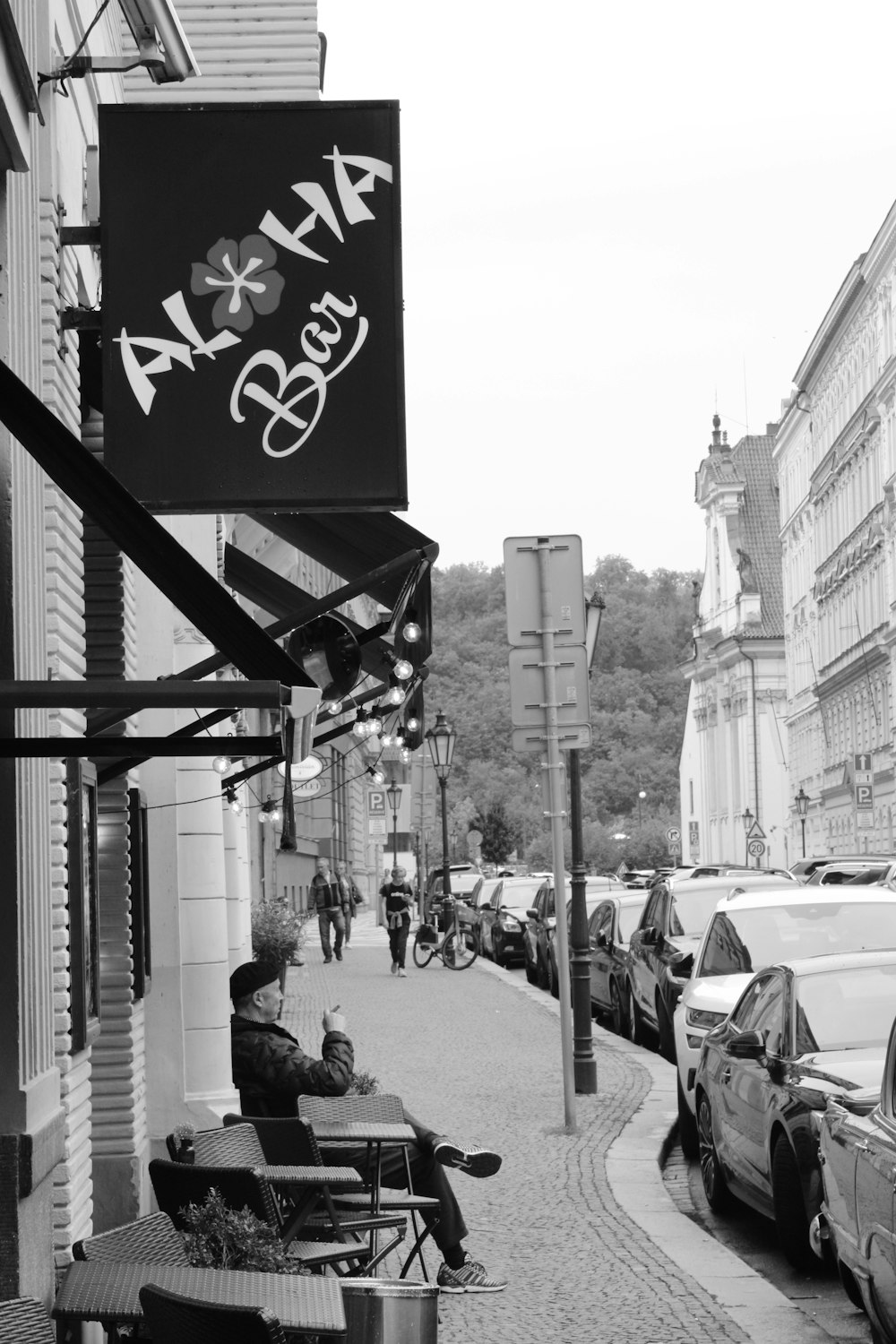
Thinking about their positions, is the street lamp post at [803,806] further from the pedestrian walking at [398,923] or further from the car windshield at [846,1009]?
the car windshield at [846,1009]

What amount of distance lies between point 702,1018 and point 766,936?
117 centimetres

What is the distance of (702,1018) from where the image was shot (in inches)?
557

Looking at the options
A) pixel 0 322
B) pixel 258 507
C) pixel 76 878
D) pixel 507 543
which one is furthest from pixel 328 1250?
pixel 507 543

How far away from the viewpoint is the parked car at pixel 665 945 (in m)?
19.1

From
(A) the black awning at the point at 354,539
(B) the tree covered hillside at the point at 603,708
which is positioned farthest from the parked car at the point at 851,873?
A: (B) the tree covered hillside at the point at 603,708

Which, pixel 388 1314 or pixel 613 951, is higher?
pixel 613 951

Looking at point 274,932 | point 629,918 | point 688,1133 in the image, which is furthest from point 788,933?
point 274,932

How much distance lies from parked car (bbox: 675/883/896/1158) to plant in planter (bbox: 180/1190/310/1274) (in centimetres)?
847

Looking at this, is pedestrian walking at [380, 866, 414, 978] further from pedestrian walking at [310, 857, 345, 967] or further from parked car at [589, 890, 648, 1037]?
parked car at [589, 890, 648, 1037]

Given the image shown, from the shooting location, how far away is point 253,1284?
5266mm

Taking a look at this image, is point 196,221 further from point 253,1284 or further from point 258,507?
point 253,1284

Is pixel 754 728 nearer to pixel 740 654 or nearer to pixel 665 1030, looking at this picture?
pixel 740 654

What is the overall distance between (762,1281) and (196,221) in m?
5.11

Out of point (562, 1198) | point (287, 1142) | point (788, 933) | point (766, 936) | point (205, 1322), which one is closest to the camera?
point (205, 1322)
